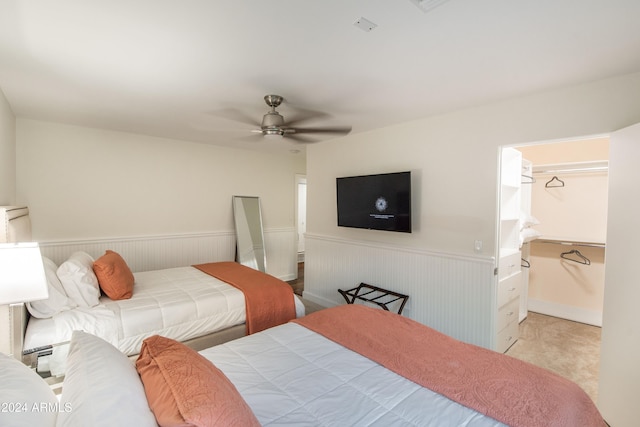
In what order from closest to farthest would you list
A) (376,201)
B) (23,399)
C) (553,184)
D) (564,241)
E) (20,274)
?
A: (23,399) < (20,274) < (376,201) < (564,241) < (553,184)

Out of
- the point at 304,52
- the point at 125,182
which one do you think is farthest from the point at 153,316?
the point at 125,182

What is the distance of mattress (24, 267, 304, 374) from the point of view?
2109 mm

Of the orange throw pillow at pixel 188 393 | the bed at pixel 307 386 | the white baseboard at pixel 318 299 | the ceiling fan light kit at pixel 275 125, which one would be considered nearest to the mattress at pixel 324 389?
the bed at pixel 307 386

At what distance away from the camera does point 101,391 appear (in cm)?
96

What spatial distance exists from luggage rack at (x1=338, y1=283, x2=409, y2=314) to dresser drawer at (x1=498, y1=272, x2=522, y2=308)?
0.89 metres

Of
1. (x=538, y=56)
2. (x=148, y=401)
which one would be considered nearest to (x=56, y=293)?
(x=148, y=401)

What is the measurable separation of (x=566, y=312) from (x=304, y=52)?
461 centimetres

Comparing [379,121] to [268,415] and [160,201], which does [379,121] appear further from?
[160,201]

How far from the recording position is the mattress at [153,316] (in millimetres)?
2109

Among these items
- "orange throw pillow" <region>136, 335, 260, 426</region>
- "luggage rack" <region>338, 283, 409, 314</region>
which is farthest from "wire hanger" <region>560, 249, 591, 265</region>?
"orange throw pillow" <region>136, 335, 260, 426</region>

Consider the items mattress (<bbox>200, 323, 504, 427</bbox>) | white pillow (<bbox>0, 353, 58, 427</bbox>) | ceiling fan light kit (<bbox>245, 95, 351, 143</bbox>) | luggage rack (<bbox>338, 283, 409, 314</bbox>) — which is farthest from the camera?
luggage rack (<bbox>338, 283, 409, 314</bbox>)

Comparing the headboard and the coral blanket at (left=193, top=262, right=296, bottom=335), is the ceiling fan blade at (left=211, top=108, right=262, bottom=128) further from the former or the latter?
the headboard

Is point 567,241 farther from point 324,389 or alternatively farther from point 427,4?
point 324,389

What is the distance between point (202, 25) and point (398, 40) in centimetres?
105
